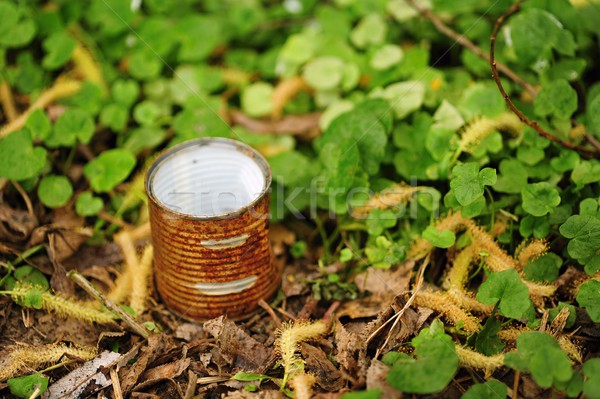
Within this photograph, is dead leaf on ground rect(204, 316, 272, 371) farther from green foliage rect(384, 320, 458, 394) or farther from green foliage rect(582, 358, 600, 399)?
green foliage rect(582, 358, 600, 399)

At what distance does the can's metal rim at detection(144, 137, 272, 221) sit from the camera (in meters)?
2.28

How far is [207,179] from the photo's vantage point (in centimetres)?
275

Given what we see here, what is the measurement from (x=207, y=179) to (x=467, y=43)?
1.55 metres

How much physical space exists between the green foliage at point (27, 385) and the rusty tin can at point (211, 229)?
0.59m

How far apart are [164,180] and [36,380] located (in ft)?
Result: 3.02

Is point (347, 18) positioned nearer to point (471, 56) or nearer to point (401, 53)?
point (401, 53)

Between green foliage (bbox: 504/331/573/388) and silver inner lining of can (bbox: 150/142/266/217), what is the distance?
45.8 inches

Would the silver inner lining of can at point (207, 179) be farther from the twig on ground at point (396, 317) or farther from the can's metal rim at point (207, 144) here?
the twig on ground at point (396, 317)

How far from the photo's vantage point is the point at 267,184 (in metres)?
2.45

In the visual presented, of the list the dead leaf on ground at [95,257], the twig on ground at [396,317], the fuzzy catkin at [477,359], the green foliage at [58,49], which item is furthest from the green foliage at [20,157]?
the fuzzy catkin at [477,359]

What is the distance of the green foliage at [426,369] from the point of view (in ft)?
6.31

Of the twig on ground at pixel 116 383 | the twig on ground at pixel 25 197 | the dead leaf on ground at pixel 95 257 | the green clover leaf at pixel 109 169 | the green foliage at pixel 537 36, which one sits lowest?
the dead leaf on ground at pixel 95 257

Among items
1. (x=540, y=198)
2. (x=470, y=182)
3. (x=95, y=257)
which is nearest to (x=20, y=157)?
(x=95, y=257)

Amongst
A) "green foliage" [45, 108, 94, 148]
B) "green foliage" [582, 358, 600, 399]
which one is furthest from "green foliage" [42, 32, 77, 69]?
"green foliage" [582, 358, 600, 399]
